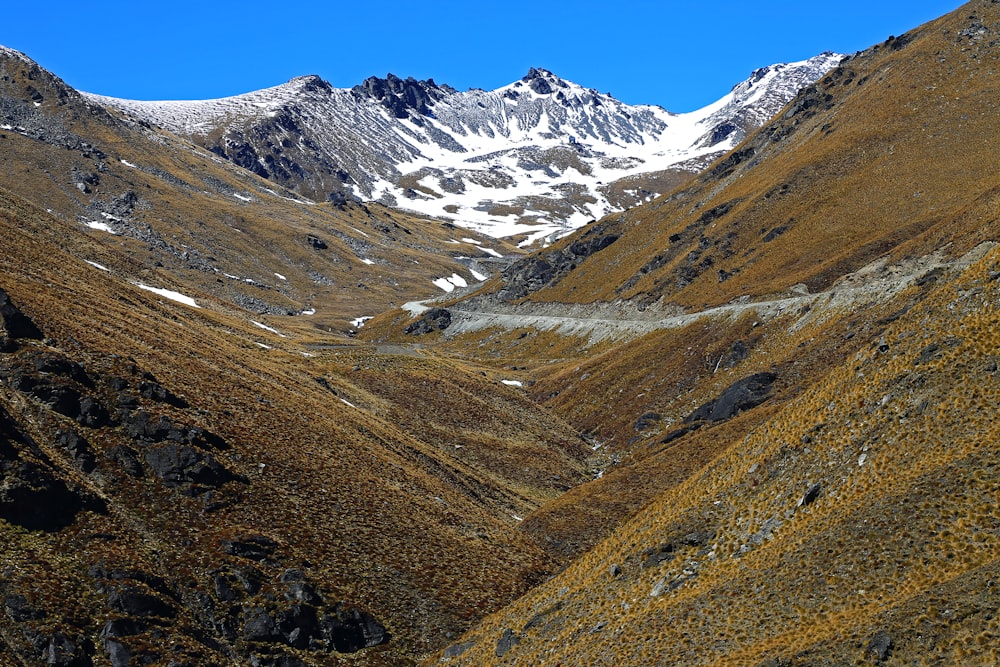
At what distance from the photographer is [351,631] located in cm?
3250

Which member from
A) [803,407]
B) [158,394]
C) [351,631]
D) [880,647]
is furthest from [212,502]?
[803,407]

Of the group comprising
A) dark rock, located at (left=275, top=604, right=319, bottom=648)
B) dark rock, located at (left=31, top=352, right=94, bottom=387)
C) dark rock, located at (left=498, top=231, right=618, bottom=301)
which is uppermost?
dark rock, located at (left=498, top=231, right=618, bottom=301)

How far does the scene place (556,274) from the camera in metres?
170

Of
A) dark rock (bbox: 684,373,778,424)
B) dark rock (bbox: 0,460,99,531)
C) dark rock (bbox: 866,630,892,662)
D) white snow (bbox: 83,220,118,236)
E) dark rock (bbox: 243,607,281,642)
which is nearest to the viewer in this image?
dark rock (bbox: 866,630,892,662)

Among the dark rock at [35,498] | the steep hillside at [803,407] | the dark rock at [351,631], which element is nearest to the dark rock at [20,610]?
the dark rock at [35,498]

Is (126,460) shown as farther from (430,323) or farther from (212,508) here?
(430,323)

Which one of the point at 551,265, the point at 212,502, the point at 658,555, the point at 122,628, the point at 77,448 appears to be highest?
the point at 551,265

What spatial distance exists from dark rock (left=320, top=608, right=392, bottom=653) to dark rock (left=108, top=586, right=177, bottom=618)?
685 cm

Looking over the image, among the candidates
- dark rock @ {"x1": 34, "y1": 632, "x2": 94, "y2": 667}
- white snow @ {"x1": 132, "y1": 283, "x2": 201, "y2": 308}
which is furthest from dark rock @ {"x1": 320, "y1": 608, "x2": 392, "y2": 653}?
white snow @ {"x1": 132, "y1": 283, "x2": 201, "y2": 308}

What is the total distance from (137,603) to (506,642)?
1539cm

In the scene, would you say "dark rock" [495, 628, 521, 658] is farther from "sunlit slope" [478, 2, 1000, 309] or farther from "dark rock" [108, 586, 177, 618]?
"sunlit slope" [478, 2, 1000, 309]

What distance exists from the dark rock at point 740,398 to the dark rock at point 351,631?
35.3 meters

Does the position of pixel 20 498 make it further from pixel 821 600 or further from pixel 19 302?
pixel 821 600

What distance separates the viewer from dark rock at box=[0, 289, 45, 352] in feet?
123
